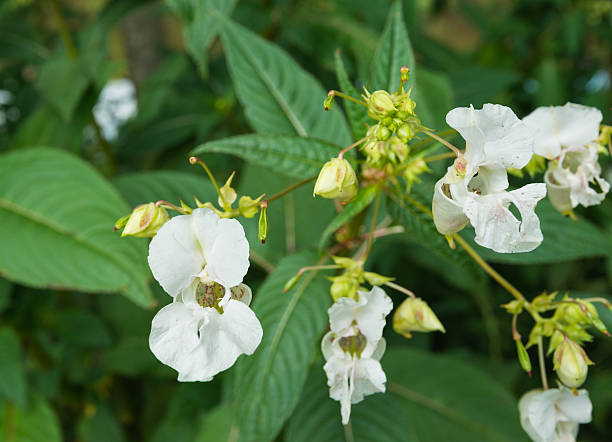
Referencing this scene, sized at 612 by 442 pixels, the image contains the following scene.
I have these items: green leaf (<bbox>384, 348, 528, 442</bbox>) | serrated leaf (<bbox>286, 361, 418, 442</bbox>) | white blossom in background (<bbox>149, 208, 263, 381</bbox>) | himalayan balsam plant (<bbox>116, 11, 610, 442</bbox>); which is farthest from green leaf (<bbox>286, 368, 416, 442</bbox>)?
white blossom in background (<bbox>149, 208, 263, 381</bbox>)

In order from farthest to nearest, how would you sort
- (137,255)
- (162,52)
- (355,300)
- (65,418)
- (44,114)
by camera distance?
1. (162,52)
2. (65,418)
3. (44,114)
4. (137,255)
5. (355,300)

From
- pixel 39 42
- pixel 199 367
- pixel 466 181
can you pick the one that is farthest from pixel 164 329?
pixel 39 42

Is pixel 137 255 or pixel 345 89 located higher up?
pixel 345 89

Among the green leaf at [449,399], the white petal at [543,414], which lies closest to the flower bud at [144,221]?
the white petal at [543,414]

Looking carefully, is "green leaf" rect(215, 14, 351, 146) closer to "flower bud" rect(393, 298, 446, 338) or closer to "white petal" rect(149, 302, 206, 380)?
"flower bud" rect(393, 298, 446, 338)

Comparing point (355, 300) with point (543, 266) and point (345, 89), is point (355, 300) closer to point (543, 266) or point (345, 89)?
point (345, 89)

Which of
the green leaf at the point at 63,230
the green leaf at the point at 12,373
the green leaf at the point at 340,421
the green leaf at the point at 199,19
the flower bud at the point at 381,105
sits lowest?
the green leaf at the point at 12,373

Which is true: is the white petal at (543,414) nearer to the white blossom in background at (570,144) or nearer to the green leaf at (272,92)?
the white blossom in background at (570,144)

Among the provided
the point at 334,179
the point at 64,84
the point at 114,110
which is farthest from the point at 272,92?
the point at 114,110
